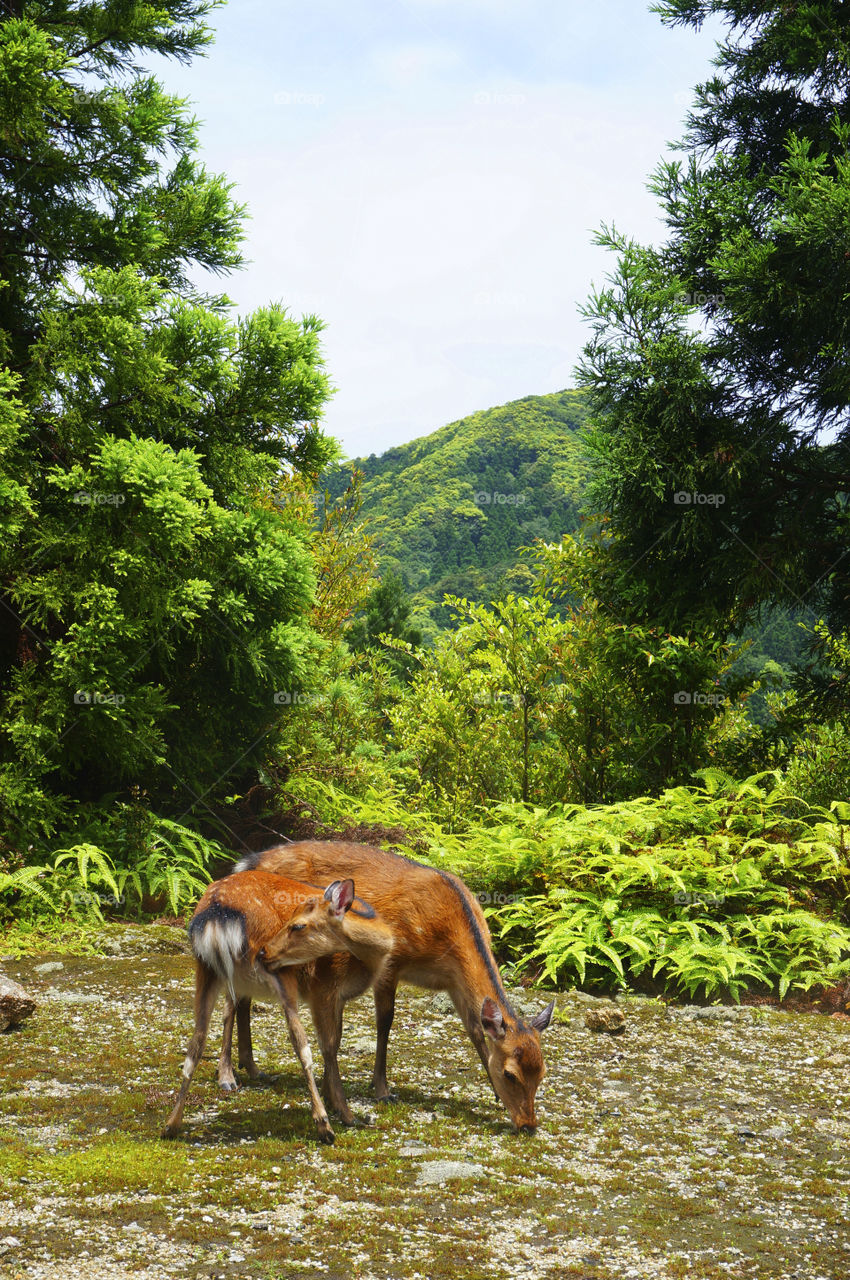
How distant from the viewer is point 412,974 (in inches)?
202

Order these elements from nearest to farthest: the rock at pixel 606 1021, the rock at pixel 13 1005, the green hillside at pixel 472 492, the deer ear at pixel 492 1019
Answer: the deer ear at pixel 492 1019 < the rock at pixel 13 1005 < the rock at pixel 606 1021 < the green hillside at pixel 472 492

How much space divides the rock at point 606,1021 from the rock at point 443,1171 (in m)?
2.42

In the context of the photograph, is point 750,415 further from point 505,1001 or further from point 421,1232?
point 421,1232

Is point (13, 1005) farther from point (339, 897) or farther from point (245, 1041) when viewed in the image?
point (339, 897)

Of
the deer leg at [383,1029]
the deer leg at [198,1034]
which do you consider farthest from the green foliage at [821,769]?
the deer leg at [198,1034]

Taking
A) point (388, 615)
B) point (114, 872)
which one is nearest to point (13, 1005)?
point (114, 872)

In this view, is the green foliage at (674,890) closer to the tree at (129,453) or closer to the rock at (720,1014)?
the rock at (720,1014)

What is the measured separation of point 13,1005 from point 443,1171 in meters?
2.98

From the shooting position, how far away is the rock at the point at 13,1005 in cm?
582

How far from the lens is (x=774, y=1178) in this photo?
4324 millimetres

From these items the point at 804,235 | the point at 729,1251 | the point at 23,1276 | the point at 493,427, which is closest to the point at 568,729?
the point at 804,235

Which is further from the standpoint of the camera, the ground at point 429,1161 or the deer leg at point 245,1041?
the deer leg at point 245,1041

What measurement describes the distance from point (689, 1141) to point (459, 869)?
4484 millimetres

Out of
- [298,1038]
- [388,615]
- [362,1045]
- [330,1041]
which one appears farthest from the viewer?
[388,615]
